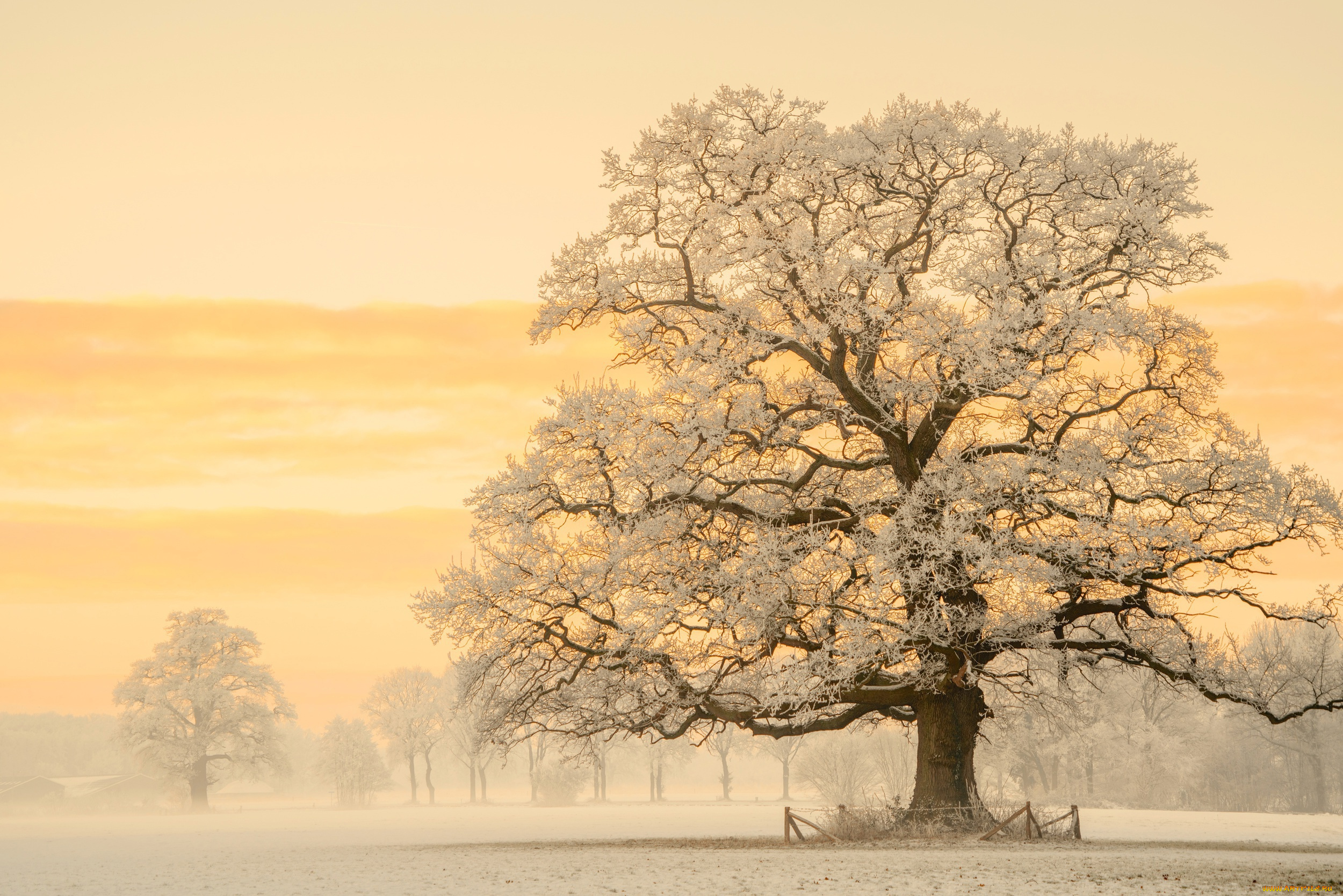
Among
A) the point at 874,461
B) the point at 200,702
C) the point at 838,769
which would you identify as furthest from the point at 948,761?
Result: the point at 200,702

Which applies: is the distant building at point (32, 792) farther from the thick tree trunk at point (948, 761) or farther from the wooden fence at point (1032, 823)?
the wooden fence at point (1032, 823)

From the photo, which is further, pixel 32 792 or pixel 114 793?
pixel 114 793

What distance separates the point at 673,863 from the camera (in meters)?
19.4

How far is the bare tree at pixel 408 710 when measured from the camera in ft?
326

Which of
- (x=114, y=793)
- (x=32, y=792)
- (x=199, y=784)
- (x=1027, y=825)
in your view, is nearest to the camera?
(x=1027, y=825)

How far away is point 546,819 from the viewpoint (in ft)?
200

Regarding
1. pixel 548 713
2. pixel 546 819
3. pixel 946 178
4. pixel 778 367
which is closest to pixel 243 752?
pixel 546 819

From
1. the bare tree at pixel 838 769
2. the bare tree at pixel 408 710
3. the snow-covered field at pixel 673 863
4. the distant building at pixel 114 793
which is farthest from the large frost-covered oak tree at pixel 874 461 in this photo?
the distant building at pixel 114 793

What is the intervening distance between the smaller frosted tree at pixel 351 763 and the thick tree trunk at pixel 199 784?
25856mm

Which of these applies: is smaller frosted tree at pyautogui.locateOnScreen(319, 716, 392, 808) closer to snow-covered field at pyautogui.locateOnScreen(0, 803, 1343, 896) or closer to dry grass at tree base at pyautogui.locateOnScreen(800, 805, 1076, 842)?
snow-covered field at pyautogui.locateOnScreen(0, 803, 1343, 896)

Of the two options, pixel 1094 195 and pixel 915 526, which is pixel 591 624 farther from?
pixel 1094 195

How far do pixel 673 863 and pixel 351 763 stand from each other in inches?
3506

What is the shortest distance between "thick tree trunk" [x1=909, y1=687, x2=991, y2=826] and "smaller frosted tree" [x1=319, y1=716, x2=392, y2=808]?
87.3 metres

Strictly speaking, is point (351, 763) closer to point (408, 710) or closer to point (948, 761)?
point (408, 710)
